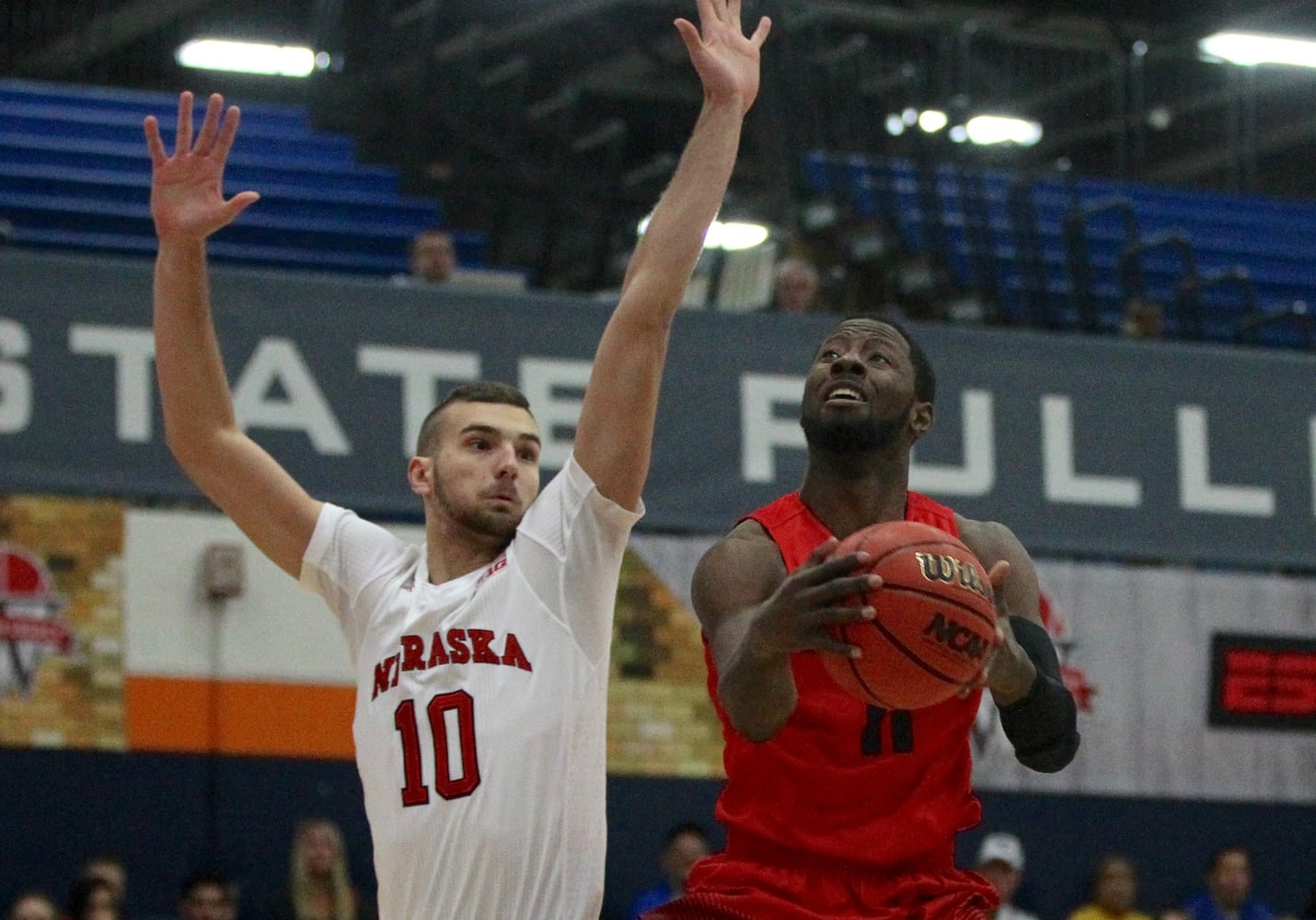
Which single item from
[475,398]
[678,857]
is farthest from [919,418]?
[678,857]

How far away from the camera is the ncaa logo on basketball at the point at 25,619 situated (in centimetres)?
950

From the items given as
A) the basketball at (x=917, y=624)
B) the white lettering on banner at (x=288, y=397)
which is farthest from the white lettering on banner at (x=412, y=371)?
the basketball at (x=917, y=624)

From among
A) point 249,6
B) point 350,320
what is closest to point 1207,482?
point 350,320

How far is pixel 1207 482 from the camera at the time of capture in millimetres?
10828

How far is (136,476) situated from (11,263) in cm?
106

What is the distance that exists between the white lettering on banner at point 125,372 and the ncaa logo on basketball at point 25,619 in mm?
721

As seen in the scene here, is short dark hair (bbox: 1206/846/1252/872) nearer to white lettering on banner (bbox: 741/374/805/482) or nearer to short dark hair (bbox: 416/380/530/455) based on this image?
white lettering on banner (bbox: 741/374/805/482)

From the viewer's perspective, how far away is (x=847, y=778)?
156 inches

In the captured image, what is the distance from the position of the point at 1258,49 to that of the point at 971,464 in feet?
29.5

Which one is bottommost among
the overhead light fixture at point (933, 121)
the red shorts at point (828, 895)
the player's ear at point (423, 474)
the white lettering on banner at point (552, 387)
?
the red shorts at point (828, 895)

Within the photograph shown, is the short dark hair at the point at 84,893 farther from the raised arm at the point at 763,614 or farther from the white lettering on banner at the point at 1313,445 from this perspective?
the white lettering on banner at the point at 1313,445

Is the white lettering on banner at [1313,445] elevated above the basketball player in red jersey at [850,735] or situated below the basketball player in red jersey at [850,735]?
above

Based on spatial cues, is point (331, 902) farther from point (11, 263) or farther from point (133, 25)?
point (133, 25)

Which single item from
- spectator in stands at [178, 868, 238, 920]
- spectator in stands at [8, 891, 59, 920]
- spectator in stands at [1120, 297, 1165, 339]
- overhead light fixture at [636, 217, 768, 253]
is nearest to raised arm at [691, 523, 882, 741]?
spectator in stands at [8, 891, 59, 920]
